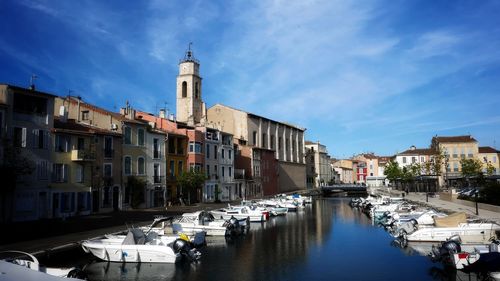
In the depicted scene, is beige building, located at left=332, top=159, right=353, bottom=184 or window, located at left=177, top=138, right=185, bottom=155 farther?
beige building, located at left=332, top=159, right=353, bottom=184

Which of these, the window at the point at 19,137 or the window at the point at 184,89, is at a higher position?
the window at the point at 184,89

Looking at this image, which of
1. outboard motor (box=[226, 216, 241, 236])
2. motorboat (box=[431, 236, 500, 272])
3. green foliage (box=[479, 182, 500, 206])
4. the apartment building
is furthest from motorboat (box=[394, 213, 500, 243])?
the apartment building

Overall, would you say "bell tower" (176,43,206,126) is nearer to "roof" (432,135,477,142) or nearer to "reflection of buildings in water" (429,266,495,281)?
"roof" (432,135,477,142)

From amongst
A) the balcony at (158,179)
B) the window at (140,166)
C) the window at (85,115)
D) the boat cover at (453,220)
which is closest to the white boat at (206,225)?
the window at (140,166)

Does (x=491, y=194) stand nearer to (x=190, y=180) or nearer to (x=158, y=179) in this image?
(x=190, y=180)

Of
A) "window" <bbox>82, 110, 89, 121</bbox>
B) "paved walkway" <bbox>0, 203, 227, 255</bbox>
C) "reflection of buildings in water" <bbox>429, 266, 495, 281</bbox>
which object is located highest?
"window" <bbox>82, 110, 89, 121</bbox>

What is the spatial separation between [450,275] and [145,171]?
118 feet

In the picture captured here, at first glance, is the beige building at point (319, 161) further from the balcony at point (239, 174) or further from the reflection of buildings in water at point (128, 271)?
the reflection of buildings in water at point (128, 271)

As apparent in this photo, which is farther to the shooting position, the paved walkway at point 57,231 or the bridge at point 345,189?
the bridge at point 345,189

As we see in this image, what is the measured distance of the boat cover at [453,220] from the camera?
96.7ft

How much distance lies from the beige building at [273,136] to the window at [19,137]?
46.0 meters

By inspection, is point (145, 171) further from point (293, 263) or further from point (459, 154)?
point (459, 154)

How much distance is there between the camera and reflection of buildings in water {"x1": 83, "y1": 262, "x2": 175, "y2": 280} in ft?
68.8

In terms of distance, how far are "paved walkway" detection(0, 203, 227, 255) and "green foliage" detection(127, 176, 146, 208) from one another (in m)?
7.25
